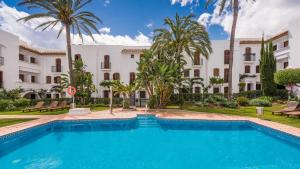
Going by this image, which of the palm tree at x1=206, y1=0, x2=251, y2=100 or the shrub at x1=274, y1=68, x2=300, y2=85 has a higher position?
the palm tree at x1=206, y1=0, x2=251, y2=100

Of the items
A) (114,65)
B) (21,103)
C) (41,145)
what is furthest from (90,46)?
(41,145)

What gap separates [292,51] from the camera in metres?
23.7

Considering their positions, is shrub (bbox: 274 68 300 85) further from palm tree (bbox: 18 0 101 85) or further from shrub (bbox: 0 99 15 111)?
shrub (bbox: 0 99 15 111)

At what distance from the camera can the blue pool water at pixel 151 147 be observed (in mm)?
5738

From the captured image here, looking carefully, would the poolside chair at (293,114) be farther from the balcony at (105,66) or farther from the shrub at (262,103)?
the balcony at (105,66)

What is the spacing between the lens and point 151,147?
737cm

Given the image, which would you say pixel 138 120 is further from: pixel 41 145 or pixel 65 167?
pixel 65 167

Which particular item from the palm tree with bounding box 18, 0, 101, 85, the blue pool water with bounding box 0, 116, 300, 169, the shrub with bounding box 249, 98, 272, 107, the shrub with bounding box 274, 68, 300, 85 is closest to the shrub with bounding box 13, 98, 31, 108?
the palm tree with bounding box 18, 0, 101, 85

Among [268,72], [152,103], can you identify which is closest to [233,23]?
[268,72]

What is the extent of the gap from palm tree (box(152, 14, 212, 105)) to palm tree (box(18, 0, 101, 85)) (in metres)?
7.71

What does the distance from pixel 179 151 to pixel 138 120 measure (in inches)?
Answer: 242

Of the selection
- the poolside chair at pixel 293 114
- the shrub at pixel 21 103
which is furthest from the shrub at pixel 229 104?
the shrub at pixel 21 103

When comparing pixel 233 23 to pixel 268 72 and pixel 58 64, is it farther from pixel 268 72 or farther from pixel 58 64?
pixel 58 64

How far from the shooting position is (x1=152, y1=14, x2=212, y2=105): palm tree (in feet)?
65.7
